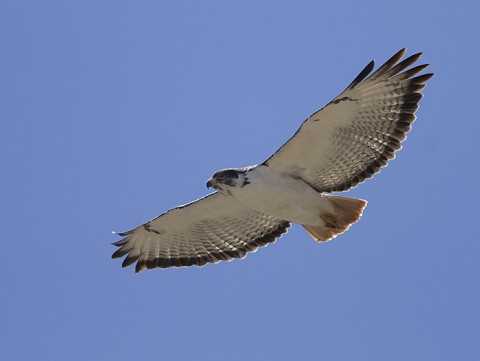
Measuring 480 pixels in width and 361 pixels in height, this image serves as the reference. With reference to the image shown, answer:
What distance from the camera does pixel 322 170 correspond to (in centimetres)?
1359

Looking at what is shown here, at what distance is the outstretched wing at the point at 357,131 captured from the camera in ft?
42.0

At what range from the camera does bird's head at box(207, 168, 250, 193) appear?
12898 mm

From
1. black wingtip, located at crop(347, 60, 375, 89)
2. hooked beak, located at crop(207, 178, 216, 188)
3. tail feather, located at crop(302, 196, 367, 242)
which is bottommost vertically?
tail feather, located at crop(302, 196, 367, 242)

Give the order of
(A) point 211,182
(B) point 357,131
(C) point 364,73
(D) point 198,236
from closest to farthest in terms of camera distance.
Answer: (C) point 364,73 → (A) point 211,182 → (B) point 357,131 → (D) point 198,236

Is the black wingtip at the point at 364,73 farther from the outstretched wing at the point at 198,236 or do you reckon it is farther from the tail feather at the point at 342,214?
the outstretched wing at the point at 198,236

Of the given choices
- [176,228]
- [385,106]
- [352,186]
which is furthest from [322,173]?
Result: [176,228]

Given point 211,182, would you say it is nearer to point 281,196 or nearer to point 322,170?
point 281,196

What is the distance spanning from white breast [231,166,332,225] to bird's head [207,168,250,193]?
77mm

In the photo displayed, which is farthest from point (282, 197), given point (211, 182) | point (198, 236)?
point (198, 236)

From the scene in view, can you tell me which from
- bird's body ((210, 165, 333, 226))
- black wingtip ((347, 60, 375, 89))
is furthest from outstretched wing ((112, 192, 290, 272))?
black wingtip ((347, 60, 375, 89))

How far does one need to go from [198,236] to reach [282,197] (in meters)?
1.99

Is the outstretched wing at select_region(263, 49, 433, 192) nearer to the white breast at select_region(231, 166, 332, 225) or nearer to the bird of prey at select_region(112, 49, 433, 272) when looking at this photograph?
the bird of prey at select_region(112, 49, 433, 272)

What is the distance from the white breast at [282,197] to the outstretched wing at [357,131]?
0.19 m

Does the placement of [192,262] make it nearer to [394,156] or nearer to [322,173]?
[322,173]
